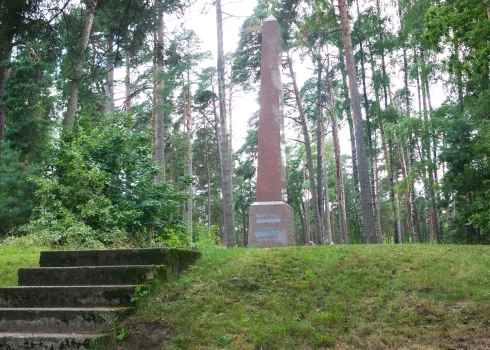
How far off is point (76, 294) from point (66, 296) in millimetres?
127

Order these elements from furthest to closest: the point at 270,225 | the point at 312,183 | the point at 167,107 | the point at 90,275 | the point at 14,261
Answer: the point at 312,183
the point at 167,107
the point at 270,225
the point at 14,261
the point at 90,275

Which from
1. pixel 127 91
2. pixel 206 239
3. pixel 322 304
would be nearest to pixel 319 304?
pixel 322 304

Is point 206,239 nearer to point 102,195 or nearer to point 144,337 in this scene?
point 102,195

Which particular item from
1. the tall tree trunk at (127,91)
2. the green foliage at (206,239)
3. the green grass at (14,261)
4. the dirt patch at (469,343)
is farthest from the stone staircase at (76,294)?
the tall tree trunk at (127,91)

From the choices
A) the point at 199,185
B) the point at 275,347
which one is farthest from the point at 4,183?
the point at 199,185

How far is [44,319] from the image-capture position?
4.48m

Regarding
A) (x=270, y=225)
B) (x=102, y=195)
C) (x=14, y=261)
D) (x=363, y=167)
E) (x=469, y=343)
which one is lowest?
(x=469, y=343)

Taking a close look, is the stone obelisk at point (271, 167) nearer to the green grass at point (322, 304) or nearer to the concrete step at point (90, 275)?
the green grass at point (322, 304)

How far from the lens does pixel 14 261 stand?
681 centimetres

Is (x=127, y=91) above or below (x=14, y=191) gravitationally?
above

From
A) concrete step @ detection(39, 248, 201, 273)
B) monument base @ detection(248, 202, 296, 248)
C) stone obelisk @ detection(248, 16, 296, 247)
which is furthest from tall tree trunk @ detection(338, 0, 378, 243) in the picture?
concrete step @ detection(39, 248, 201, 273)

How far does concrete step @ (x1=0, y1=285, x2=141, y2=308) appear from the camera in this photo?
4.71m

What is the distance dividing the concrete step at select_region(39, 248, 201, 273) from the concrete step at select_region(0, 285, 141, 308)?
63 cm

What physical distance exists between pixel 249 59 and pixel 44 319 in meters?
19.1
